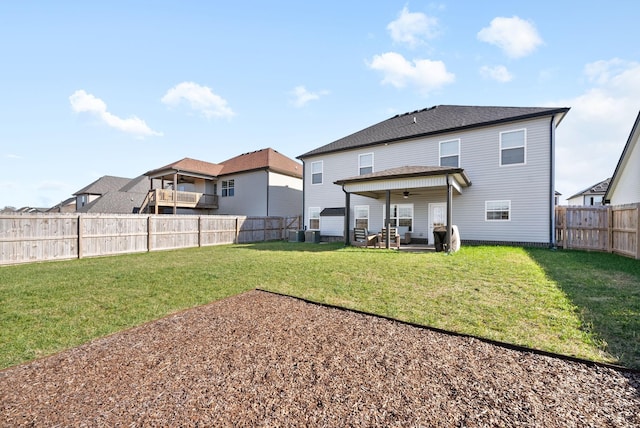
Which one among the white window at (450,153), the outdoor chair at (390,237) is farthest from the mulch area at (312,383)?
the white window at (450,153)

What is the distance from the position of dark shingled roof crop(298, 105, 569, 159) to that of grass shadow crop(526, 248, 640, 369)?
6611mm

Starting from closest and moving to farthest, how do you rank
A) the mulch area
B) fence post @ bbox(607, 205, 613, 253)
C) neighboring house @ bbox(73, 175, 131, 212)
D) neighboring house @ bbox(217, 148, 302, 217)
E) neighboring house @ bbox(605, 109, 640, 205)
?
1. the mulch area
2. fence post @ bbox(607, 205, 613, 253)
3. neighboring house @ bbox(605, 109, 640, 205)
4. neighboring house @ bbox(217, 148, 302, 217)
5. neighboring house @ bbox(73, 175, 131, 212)

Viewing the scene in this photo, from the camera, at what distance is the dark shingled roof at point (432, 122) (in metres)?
11.8

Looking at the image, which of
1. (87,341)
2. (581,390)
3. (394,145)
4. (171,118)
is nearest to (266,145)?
(171,118)

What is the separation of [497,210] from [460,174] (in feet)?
10.6

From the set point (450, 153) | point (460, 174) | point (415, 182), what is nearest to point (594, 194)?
point (450, 153)

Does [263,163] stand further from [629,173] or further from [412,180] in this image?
[629,173]

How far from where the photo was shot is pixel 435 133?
13.5m

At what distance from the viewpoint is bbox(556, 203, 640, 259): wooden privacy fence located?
865cm

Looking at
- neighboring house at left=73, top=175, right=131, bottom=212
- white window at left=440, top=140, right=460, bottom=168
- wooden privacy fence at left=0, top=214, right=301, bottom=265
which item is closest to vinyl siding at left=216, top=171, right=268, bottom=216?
wooden privacy fence at left=0, top=214, right=301, bottom=265

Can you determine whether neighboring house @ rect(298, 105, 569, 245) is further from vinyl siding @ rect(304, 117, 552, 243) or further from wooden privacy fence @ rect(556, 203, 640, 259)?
wooden privacy fence @ rect(556, 203, 640, 259)

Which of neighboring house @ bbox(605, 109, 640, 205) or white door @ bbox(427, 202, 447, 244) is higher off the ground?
neighboring house @ bbox(605, 109, 640, 205)

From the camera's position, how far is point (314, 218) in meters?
17.7

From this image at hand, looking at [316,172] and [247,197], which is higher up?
[316,172]
